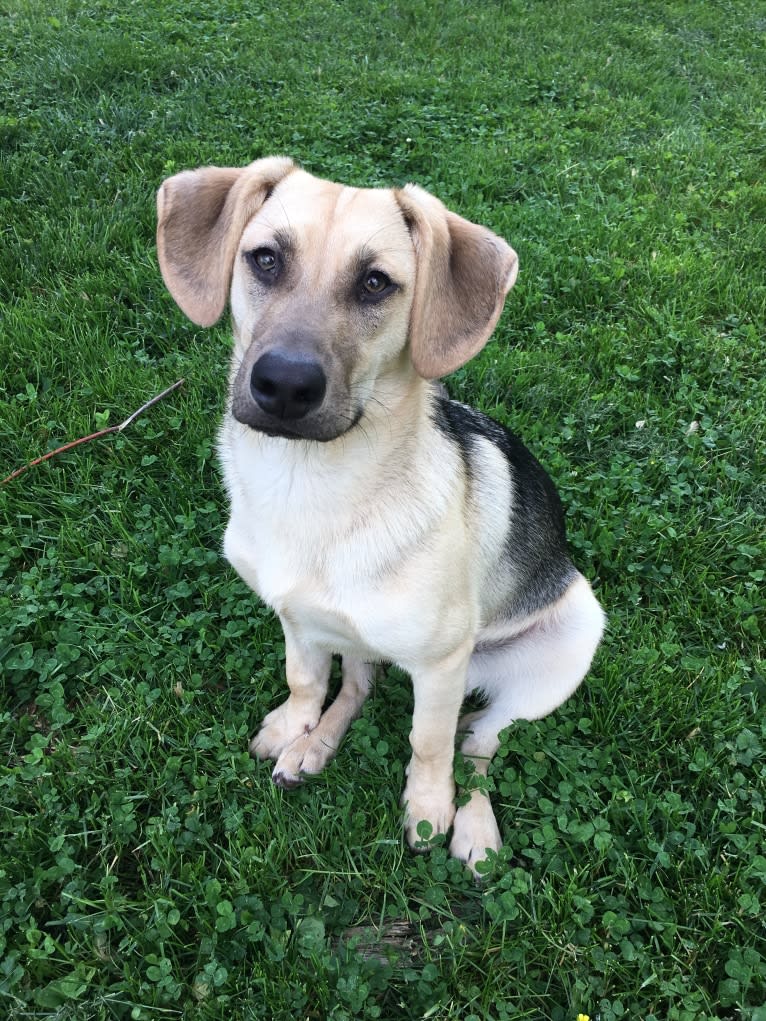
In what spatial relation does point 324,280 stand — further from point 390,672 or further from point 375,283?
point 390,672

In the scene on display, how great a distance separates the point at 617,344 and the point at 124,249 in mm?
3171

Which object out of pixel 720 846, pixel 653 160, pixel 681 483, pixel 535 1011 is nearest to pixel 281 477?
pixel 535 1011

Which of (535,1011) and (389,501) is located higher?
(389,501)

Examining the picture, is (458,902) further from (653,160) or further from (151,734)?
(653,160)

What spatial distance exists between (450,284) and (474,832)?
1.85 m

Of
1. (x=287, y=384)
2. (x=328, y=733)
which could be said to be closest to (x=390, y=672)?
(x=328, y=733)

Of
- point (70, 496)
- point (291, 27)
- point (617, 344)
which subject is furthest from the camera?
point (291, 27)

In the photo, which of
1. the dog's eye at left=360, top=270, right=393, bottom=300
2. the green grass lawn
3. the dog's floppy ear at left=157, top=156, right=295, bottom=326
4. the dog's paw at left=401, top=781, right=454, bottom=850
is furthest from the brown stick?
the dog's paw at left=401, top=781, right=454, bottom=850

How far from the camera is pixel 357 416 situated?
6.86ft

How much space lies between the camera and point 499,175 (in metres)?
5.81

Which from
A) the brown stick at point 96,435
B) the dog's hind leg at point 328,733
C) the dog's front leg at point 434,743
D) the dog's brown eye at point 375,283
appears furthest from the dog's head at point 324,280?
the brown stick at point 96,435

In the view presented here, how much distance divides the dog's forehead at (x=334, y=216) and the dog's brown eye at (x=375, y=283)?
79 mm

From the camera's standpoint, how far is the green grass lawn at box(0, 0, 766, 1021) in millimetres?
2248

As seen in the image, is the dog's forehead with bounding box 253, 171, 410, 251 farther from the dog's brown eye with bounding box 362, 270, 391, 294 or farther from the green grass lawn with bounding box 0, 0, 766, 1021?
the green grass lawn with bounding box 0, 0, 766, 1021
